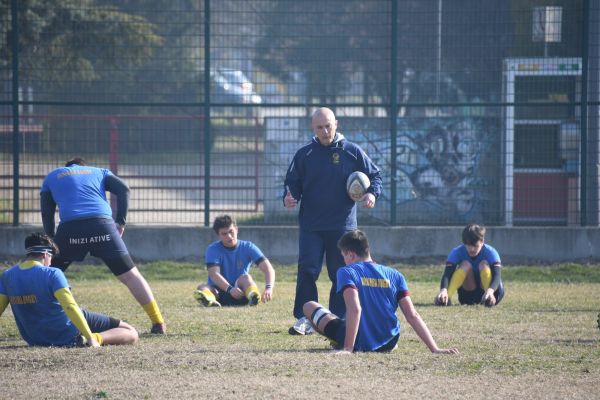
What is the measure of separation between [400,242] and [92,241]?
26.9ft

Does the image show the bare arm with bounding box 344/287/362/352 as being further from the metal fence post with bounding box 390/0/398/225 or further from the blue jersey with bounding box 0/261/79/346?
the metal fence post with bounding box 390/0/398/225

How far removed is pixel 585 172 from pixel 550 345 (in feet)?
27.7

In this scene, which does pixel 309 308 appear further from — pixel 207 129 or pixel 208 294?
pixel 207 129

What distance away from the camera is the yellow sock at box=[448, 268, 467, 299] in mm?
11875

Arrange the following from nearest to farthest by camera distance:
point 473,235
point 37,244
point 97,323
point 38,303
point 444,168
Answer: point 38,303 → point 37,244 → point 97,323 → point 473,235 → point 444,168

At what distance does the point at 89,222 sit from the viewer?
9.07 m

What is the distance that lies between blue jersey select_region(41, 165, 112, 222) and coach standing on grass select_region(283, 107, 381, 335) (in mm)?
1841

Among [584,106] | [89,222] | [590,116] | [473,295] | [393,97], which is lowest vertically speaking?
[473,295]

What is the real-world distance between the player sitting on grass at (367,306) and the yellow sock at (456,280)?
3.80 m

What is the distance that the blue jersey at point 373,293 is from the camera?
7786 mm

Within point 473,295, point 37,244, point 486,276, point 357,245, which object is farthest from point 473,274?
point 37,244

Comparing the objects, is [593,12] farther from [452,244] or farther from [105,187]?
[105,187]

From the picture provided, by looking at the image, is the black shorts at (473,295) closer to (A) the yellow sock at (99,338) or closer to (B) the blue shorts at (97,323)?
(B) the blue shorts at (97,323)

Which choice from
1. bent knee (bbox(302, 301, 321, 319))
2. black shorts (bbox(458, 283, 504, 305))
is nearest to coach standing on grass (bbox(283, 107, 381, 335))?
bent knee (bbox(302, 301, 321, 319))
